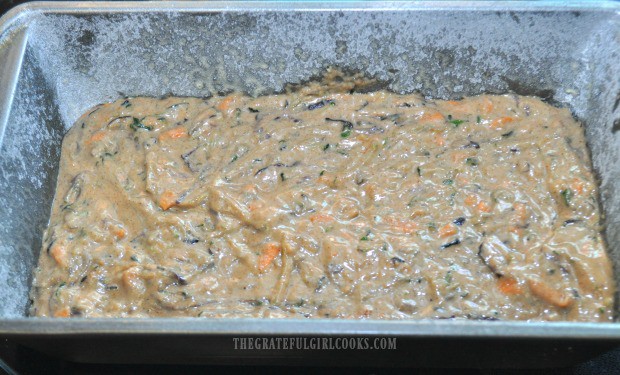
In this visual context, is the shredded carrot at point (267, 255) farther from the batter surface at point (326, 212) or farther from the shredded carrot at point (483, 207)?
the shredded carrot at point (483, 207)

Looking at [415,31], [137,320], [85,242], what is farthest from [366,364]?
[415,31]

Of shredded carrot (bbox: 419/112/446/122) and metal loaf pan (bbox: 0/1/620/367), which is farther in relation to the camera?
shredded carrot (bbox: 419/112/446/122)

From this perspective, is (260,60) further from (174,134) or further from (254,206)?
(254,206)

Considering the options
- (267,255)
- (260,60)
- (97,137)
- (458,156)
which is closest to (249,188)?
(267,255)

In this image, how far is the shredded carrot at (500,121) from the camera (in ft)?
7.25

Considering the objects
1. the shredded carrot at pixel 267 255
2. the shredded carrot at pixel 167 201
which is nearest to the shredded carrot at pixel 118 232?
the shredded carrot at pixel 167 201

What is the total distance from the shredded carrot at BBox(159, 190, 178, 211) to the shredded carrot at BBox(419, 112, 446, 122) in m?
0.97

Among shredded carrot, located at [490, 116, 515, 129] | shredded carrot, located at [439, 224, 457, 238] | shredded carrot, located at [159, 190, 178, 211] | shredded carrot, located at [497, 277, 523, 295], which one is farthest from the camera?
shredded carrot, located at [490, 116, 515, 129]

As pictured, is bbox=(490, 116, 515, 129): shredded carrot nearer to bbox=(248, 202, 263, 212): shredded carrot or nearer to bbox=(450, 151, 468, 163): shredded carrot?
bbox=(450, 151, 468, 163): shredded carrot

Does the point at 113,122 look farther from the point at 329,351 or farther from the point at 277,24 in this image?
the point at 329,351

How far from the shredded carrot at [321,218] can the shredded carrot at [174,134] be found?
637mm

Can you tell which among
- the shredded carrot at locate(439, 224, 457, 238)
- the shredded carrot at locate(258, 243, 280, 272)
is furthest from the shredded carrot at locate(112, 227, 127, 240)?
the shredded carrot at locate(439, 224, 457, 238)

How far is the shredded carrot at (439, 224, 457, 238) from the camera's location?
1.93 m

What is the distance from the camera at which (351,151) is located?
2172 mm
